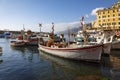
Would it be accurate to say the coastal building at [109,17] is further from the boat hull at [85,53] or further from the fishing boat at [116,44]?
the boat hull at [85,53]

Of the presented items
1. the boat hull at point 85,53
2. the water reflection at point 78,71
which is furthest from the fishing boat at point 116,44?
the water reflection at point 78,71

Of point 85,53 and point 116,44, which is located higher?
point 116,44

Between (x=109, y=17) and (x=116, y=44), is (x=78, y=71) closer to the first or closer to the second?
(x=116, y=44)

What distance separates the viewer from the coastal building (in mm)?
87869

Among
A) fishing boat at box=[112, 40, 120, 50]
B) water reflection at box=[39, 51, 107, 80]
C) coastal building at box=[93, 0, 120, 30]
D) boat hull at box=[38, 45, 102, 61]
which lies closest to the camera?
water reflection at box=[39, 51, 107, 80]

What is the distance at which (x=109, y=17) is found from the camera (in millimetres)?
90938

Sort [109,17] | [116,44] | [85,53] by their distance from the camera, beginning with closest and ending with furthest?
[85,53]
[116,44]
[109,17]

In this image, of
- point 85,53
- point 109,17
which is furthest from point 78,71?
point 109,17

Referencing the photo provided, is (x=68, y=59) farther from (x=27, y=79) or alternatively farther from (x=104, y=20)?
(x=104, y=20)

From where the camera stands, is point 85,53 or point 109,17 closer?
point 85,53

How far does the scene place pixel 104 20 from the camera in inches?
3647

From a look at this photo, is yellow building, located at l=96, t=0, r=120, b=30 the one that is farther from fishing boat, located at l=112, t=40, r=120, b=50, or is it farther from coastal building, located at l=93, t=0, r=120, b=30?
fishing boat, located at l=112, t=40, r=120, b=50

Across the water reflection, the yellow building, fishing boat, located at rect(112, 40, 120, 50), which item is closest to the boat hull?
the water reflection

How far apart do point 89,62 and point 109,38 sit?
43.2 ft
